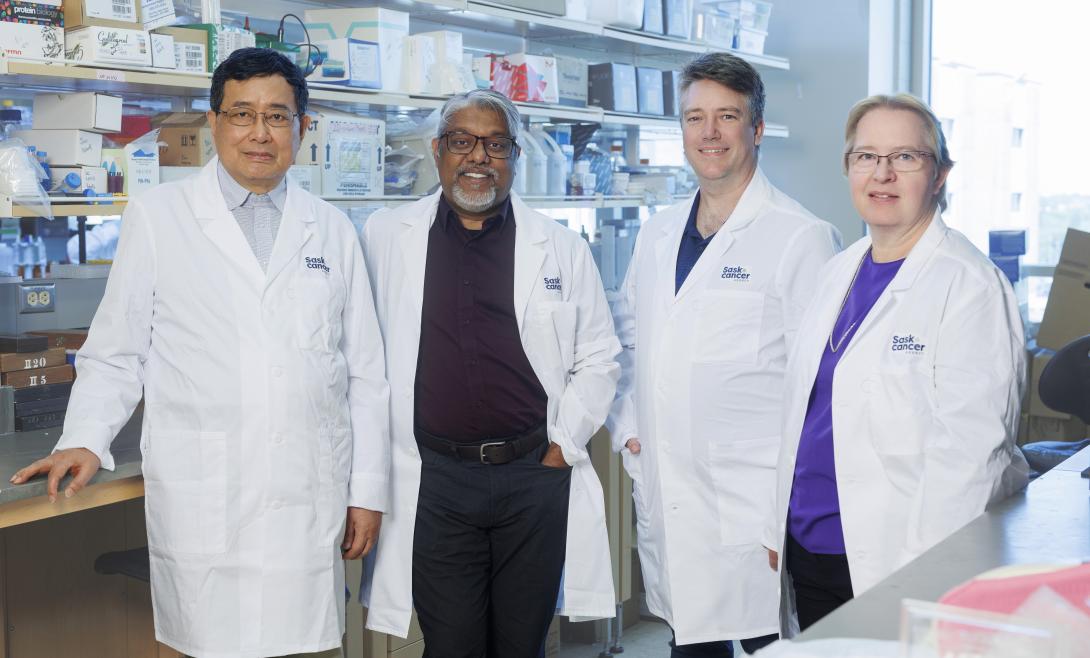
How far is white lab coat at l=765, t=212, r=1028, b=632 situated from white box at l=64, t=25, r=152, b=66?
1745 mm

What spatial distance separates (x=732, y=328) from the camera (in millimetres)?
2301

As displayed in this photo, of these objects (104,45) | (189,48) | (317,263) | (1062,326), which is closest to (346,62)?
(189,48)

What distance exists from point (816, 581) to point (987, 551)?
0.49 meters

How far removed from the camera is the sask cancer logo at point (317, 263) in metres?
2.06

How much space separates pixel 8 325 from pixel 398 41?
136 cm

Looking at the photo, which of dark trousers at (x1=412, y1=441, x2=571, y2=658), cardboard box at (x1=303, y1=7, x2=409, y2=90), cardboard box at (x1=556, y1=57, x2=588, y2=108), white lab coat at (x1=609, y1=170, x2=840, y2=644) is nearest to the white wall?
cardboard box at (x1=556, y1=57, x2=588, y2=108)

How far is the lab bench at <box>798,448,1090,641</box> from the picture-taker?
121 cm

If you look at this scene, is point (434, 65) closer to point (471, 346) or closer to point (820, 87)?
point (471, 346)

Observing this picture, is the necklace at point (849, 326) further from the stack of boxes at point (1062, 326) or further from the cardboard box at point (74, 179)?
the stack of boxes at point (1062, 326)

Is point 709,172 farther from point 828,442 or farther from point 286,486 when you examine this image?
point 286,486

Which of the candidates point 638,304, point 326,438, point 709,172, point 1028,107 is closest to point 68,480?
point 326,438

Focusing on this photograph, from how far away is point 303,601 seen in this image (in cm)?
204

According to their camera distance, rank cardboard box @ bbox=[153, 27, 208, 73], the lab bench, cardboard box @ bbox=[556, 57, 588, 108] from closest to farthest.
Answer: the lab bench < cardboard box @ bbox=[153, 27, 208, 73] < cardboard box @ bbox=[556, 57, 588, 108]

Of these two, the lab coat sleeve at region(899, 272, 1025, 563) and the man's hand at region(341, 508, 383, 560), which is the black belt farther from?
the lab coat sleeve at region(899, 272, 1025, 563)
